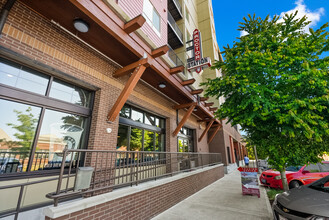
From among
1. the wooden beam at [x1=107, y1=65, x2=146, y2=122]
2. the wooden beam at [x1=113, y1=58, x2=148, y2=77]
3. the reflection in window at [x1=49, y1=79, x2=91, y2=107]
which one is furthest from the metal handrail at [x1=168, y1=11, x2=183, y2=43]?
the reflection in window at [x1=49, y1=79, x2=91, y2=107]

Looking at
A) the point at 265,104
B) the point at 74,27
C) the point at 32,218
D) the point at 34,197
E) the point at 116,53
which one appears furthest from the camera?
the point at 116,53

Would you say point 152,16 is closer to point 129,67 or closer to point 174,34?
point 129,67

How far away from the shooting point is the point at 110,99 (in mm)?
5391

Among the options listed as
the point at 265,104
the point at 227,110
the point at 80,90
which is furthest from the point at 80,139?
the point at 265,104

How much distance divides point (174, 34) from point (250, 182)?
34.2 feet

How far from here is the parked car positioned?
8.91 ft

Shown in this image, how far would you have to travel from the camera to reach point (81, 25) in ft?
12.4

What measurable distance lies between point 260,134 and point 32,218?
7.27 metres

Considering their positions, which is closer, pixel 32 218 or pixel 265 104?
pixel 32 218

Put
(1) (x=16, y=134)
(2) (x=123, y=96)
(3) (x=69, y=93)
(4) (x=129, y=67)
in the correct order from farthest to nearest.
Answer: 1. (4) (x=129, y=67)
2. (2) (x=123, y=96)
3. (3) (x=69, y=93)
4. (1) (x=16, y=134)

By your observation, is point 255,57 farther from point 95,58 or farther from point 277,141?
point 95,58

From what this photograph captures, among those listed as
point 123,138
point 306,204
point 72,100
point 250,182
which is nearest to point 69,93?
point 72,100

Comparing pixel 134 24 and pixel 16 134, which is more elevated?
pixel 134 24

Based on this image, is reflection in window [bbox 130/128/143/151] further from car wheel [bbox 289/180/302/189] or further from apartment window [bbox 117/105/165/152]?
car wheel [bbox 289/180/302/189]
